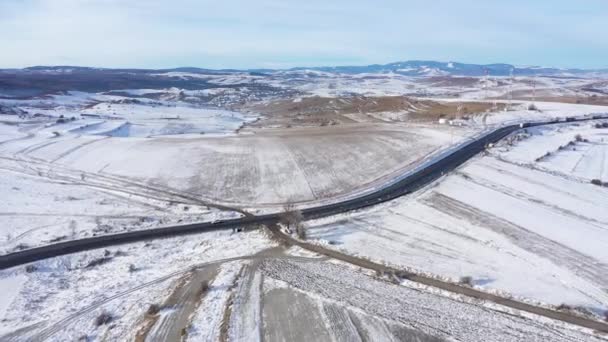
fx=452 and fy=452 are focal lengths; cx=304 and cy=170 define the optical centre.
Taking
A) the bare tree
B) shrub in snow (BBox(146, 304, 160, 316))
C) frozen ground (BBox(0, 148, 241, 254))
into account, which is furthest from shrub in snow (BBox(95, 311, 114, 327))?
the bare tree

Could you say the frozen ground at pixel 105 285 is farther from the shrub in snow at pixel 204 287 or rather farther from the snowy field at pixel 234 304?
the shrub in snow at pixel 204 287

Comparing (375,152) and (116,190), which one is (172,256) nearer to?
(116,190)

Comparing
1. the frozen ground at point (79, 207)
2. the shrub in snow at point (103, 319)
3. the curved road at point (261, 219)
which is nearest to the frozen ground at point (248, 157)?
the frozen ground at point (79, 207)

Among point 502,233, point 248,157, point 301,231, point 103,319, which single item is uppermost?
point 248,157

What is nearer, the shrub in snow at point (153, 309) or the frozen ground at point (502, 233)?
the shrub in snow at point (153, 309)

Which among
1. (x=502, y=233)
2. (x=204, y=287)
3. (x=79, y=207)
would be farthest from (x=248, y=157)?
(x=502, y=233)

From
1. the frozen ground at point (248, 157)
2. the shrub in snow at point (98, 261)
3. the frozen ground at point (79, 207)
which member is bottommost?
the shrub in snow at point (98, 261)

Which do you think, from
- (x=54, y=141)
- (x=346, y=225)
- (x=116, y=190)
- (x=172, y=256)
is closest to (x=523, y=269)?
(x=346, y=225)

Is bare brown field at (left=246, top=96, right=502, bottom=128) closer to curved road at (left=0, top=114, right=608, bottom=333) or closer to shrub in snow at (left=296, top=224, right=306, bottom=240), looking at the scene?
curved road at (left=0, top=114, right=608, bottom=333)

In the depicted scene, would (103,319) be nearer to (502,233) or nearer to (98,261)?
(98,261)
